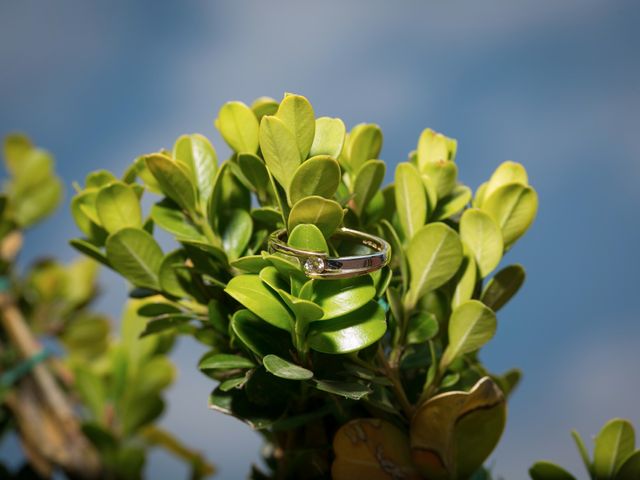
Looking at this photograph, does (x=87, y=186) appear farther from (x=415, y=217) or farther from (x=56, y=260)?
(x=56, y=260)

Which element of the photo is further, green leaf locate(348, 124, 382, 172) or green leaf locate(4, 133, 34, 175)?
green leaf locate(4, 133, 34, 175)

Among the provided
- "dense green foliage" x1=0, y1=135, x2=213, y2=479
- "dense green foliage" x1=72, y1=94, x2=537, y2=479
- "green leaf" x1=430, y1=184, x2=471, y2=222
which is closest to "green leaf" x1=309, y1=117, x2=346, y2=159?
"dense green foliage" x1=72, y1=94, x2=537, y2=479

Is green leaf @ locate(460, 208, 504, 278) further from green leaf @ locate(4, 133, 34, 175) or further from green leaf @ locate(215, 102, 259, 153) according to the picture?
green leaf @ locate(4, 133, 34, 175)

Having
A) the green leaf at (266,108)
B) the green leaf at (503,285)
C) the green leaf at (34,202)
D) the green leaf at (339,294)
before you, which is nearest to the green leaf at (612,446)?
the green leaf at (503,285)

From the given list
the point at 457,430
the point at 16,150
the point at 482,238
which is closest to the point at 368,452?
the point at 457,430

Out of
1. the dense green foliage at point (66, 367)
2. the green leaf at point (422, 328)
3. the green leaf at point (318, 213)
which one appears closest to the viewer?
the green leaf at point (318, 213)

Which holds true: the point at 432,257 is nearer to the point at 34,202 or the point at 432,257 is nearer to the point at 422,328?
the point at 422,328

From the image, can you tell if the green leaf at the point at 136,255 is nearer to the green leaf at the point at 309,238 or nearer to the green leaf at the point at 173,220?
the green leaf at the point at 173,220
